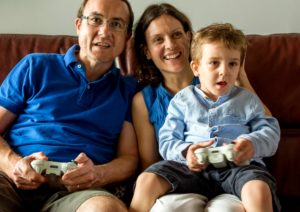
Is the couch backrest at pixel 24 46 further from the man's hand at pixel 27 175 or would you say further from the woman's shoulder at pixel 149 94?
the man's hand at pixel 27 175

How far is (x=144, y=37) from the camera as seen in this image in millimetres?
1824

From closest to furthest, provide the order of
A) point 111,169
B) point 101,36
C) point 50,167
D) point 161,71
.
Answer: point 50,167 < point 111,169 < point 101,36 < point 161,71

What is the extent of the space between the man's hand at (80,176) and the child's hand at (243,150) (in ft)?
1.74

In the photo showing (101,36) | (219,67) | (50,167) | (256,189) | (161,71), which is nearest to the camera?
(256,189)

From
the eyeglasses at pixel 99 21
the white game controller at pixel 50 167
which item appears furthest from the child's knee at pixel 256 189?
the eyeglasses at pixel 99 21

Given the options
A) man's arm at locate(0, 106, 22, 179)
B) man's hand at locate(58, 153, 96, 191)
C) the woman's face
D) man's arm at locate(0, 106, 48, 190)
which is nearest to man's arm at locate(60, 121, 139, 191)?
man's hand at locate(58, 153, 96, 191)

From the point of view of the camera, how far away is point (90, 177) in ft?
4.53

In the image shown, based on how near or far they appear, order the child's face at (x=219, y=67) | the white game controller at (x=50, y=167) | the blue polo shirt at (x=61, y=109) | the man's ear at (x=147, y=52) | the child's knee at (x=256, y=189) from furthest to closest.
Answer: the man's ear at (x=147, y=52) < the blue polo shirt at (x=61, y=109) < the child's face at (x=219, y=67) < the white game controller at (x=50, y=167) < the child's knee at (x=256, y=189)

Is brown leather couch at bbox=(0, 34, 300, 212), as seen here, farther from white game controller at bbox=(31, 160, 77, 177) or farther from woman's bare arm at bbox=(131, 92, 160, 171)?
white game controller at bbox=(31, 160, 77, 177)

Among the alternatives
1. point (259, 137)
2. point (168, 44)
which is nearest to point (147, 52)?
point (168, 44)

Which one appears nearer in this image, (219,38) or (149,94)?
(219,38)

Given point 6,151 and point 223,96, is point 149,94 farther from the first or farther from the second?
point 6,151

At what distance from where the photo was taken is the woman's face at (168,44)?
1697 mm

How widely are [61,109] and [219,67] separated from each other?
69 centimetres
